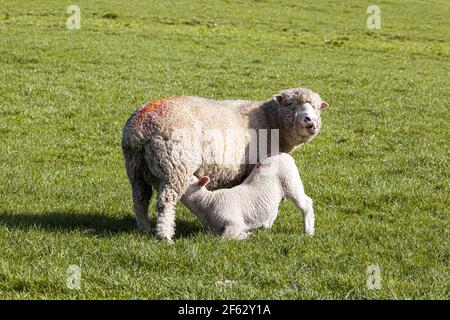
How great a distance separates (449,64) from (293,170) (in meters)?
20.8

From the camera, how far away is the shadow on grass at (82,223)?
806 cm

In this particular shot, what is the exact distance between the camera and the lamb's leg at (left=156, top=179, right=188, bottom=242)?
7.72 meters

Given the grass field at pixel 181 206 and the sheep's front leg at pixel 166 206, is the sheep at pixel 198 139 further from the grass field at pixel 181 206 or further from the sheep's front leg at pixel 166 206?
the grass field at pixel 181 206

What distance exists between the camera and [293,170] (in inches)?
329

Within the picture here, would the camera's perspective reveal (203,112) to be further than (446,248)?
Yes

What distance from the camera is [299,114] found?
859 centimetres

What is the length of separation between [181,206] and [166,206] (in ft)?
5.64

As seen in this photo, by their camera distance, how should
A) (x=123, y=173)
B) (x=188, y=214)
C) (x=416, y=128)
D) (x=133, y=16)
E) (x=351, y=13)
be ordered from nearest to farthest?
(x=188, y=214) → (x=123, y=173) → (x=416, y=128) → (x=133, y=16) → (x=351, y=13)

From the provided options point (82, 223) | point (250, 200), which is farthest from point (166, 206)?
point (82, 223)

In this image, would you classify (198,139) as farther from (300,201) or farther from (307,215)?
(307,215)

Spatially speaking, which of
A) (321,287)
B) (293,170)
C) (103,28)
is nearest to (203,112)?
(293,170)

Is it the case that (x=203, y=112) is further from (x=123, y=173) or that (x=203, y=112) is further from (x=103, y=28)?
(x=103, y=28)

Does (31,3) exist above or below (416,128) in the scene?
above
